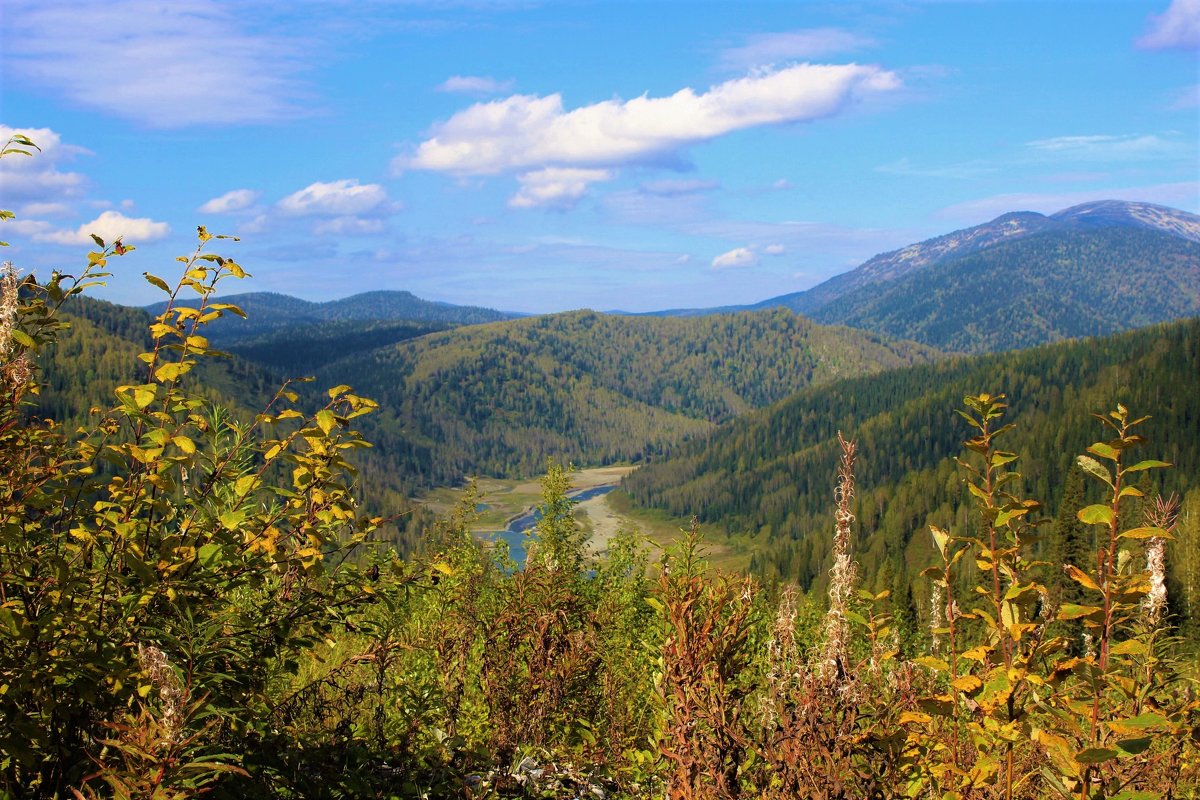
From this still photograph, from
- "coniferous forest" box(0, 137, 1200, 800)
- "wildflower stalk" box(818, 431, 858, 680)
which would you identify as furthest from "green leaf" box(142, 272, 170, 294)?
"wildflower stalk" box(818, 431, 858, 680)

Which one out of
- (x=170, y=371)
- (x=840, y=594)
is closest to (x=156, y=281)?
(x=170, y=371)

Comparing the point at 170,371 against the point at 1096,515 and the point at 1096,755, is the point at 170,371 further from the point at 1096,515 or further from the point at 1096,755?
the point at 1096,755

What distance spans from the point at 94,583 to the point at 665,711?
3175mm

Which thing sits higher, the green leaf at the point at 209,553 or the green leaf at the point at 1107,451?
the green leaf at the point at 1107,451

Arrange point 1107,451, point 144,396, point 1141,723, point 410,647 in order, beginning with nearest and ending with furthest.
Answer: point 1141,723 → point 1107,451 → point 144,396 → point 410,647

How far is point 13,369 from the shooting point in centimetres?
425

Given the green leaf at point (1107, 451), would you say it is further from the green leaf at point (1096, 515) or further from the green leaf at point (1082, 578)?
the green leaf at point (1082, 578)

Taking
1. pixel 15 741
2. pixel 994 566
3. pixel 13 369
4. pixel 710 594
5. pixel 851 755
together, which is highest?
pixel 13 369

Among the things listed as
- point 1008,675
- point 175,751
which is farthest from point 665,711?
point 175,751

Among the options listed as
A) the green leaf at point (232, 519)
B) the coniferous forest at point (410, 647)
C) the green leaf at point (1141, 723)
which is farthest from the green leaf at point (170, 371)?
the green leaf at point (1141, 723)

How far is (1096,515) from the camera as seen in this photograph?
3131 millimetres

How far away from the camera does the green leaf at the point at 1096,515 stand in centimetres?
313

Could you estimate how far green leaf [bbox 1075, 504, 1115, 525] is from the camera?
3131 mm

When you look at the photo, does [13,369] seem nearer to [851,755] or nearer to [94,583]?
[94,583]
